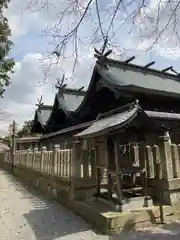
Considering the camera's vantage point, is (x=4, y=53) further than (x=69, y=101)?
No

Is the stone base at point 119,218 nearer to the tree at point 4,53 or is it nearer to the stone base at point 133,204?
the stone base at point 133,204

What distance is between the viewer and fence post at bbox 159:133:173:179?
5.08 metres

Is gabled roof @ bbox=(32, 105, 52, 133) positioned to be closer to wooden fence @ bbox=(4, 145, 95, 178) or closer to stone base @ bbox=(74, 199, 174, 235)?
wooden fence @ bbox=(4, 145, 95, 178)

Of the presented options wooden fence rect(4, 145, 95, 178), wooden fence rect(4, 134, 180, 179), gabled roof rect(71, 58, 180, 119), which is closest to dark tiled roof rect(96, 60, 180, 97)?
gabled roof rect(71, 58, 180, 119)

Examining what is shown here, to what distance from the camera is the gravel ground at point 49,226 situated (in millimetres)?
4273

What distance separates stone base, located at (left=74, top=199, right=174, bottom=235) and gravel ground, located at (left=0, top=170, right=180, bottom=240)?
0.13 metres

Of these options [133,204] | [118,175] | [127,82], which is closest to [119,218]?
[133,204]

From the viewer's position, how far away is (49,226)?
5.10 metres

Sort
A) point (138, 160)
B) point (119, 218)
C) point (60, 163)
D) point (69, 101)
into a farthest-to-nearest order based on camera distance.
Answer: point (69, 101)
point (60, 163)
point (138, 160)
point (119, 218)

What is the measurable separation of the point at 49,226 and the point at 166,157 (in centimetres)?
282

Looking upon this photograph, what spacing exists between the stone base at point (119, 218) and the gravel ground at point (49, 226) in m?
0.13

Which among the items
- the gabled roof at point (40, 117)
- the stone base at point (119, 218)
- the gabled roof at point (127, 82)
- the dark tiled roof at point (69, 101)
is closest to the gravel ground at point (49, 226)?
the stone base at point (119, 218)

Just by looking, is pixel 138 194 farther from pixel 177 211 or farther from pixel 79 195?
pixel 79 195

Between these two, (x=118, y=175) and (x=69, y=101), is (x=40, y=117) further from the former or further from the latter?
(x=118, y=175)
